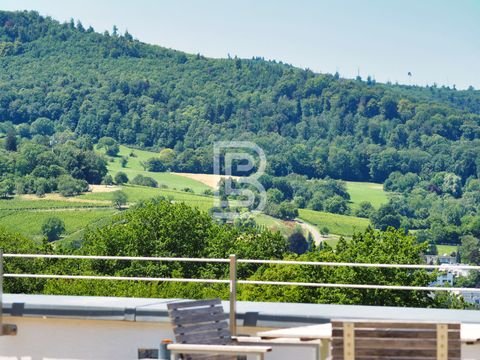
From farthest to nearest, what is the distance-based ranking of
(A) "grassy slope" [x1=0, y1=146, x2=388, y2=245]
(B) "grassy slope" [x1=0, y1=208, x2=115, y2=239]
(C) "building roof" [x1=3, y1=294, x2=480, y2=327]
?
(A) "grassy slope" [x1=0, y1=146, x2=388, y2=245] < (B) "grassy slope" [x1=0, y1=208, x2=115, y2=239] < (C) "building roof" [x1=3, y1=294, x2=480, y2=327]

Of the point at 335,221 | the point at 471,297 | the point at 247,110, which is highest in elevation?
the point at 247,110

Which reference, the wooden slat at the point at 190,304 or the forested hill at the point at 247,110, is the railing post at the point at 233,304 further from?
the forested hill at the point at 247,110

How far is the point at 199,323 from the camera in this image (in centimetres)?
450

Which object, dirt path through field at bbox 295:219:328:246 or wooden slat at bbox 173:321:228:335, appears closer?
wooden slat at bbox 173:321:228:335

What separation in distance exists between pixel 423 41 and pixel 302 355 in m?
78.2

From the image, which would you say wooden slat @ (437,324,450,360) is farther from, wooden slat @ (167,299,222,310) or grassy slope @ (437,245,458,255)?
grassy slope @ (437,245,458,255)

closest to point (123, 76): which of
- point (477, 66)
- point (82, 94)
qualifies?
point (82, 94)

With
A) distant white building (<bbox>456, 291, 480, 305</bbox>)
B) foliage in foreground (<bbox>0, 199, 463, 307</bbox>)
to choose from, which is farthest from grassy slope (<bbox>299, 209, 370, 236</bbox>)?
distant white building (<bbox>456, 291, 480, 305</bbox>)

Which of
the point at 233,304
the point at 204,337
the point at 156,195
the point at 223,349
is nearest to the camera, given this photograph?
the point at 223,349

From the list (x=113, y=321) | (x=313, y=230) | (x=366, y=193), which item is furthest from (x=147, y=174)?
(x=113, y=321)

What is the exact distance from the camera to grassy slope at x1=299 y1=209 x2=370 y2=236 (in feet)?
195

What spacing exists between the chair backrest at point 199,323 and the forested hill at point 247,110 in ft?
195

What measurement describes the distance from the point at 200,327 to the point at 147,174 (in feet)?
205

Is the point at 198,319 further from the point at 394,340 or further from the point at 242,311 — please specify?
the point at 394,340
